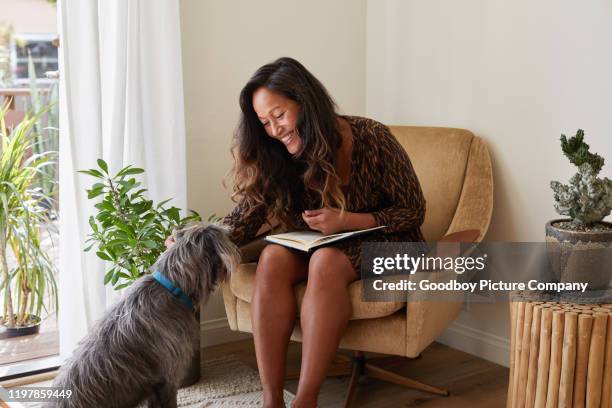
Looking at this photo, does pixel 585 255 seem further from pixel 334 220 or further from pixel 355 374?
pixel 355 374

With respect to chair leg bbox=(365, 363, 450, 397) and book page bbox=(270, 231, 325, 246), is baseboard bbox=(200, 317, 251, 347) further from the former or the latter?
book page bbox=(270, 231, 325, 246)

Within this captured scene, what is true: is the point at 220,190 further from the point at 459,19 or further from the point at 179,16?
the point at 459,19

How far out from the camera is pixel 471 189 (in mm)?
2469

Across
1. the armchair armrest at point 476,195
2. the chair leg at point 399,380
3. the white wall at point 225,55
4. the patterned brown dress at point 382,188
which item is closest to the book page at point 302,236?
the patterned brown dress at point 382,188

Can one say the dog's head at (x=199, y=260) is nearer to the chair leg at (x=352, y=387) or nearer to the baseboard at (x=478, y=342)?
the chair leg at (x=352, y=387)

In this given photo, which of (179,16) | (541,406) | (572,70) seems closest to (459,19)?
(572,70)

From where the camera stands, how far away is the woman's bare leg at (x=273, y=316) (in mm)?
1980

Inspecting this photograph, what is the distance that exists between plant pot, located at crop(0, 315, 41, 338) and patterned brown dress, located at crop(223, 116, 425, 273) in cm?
123

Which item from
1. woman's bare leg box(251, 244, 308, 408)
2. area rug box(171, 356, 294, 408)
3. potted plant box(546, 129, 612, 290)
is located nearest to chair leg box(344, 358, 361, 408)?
area rug box(171, 356, 294, 408)

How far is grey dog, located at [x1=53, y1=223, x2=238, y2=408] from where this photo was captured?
159 cm

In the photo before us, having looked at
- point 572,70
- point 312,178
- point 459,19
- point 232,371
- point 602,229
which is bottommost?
point 232,371

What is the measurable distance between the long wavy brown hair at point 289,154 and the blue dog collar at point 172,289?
20.8 inches

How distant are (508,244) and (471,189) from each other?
30 cm

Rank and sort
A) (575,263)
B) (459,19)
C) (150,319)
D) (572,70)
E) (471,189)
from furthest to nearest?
(459,19) < (471,189) < (572,70) < (575,263) < (150,319)
